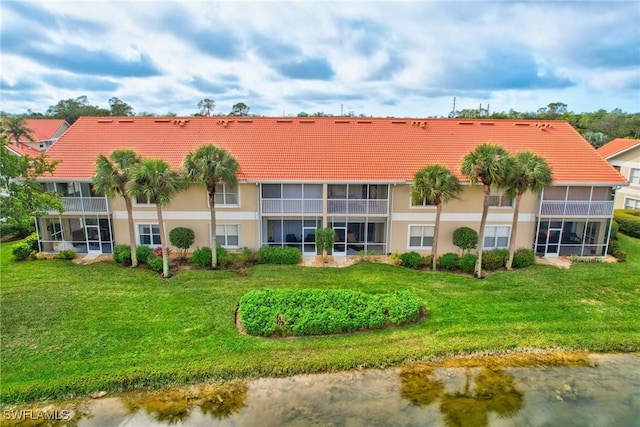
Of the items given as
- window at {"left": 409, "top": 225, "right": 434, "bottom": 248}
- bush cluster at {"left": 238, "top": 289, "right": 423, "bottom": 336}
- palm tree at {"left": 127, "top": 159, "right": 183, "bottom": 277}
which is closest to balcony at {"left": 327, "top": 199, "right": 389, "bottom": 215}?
window at {"left": 409, "top": 225, "right": 434, "bottom": 248}

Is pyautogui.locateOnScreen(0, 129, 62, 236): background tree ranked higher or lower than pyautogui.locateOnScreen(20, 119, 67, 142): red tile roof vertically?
lower

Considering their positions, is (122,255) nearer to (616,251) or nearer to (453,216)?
(453,216)

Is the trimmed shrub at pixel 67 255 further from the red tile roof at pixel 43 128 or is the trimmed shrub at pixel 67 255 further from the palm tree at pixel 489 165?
the red tile roof at pixel 43 128

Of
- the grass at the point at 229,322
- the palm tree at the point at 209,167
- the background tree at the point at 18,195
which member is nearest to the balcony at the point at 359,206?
the grass at the point at 229,322

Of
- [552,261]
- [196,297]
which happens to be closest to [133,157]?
[196,297]

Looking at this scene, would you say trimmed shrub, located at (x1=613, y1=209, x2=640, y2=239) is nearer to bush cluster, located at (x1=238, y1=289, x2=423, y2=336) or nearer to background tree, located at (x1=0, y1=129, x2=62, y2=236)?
bush cluster, located at (x1=238, y1=289, x2=423, y2=336)

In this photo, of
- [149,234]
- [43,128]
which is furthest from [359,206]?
[43,128]
